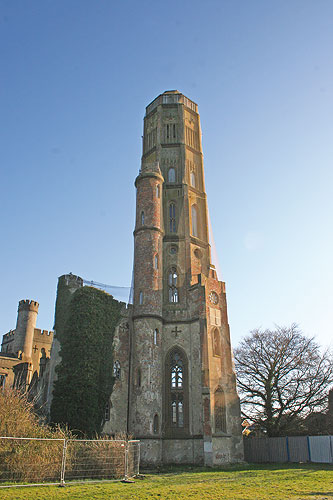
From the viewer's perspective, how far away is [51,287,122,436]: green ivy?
24.3 metres

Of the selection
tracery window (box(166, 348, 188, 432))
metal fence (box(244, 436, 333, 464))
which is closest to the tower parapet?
tracery window (box(166, 348, 188, 432))

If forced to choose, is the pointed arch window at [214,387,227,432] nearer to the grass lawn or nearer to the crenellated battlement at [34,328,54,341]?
the grass lawn

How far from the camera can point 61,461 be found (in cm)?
1488

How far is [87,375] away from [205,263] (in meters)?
14.5

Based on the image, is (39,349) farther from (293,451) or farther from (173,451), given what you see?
(293,451)

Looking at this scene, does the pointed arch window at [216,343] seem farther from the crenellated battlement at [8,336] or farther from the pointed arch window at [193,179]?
the crenellated battlement at [8,336]

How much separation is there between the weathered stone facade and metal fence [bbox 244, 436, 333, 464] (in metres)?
4.25

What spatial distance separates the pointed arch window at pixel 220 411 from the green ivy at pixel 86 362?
25.5 ft

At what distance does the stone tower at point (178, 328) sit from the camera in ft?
88.0

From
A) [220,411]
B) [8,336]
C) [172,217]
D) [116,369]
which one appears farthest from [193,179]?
[8,336]

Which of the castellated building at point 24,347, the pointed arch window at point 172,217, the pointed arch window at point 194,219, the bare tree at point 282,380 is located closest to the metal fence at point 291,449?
the bare tree at point 282,380

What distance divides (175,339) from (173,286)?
476cm

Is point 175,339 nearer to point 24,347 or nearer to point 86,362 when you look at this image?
point 86,362

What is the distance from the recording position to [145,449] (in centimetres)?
2533
